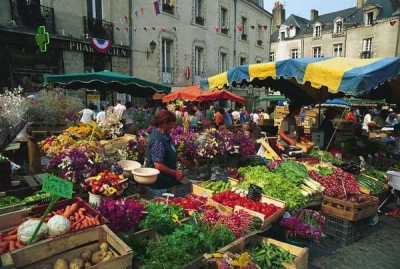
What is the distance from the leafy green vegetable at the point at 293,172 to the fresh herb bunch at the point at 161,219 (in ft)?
7.35

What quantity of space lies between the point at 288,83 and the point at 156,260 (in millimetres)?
7132

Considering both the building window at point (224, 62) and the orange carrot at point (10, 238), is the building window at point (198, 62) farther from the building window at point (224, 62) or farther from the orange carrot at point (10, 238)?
the orange carrot at point (10, 238)

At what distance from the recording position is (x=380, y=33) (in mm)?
31250

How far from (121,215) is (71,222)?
1.48ft

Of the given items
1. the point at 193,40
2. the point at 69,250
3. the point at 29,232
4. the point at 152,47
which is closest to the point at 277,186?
the point at 69,250

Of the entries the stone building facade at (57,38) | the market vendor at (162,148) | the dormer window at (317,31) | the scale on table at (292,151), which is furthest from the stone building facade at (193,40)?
the dormer window at (317,31)

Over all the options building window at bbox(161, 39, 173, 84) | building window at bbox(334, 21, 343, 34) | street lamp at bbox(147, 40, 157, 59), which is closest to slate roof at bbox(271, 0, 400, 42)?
building window at bbox(334, 21, 343, 34)

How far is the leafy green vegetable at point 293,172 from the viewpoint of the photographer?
4.50 metres

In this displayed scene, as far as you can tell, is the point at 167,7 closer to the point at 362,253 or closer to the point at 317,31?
the point at 362,253

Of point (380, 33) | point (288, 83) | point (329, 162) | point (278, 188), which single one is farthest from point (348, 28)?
point (278, 188)

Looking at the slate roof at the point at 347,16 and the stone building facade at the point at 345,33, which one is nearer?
the stone building facade at the point at 345,33

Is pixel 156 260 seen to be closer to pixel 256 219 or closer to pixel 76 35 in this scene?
pixel 256 219

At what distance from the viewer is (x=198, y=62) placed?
65.9ft

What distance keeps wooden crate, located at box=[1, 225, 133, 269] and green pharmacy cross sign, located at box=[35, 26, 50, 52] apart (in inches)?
A: 430
